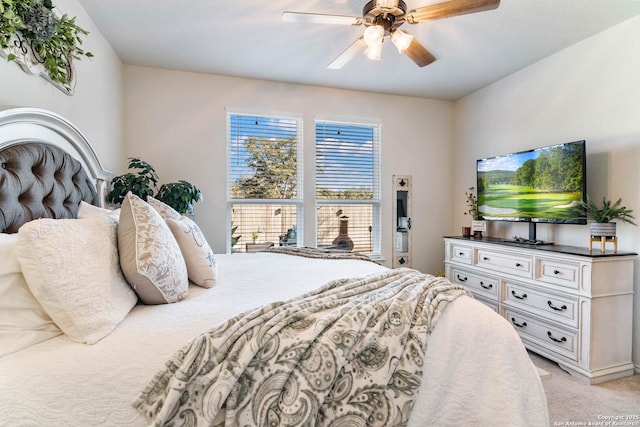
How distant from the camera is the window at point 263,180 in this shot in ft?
12.0

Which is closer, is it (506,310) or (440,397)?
(440,397)

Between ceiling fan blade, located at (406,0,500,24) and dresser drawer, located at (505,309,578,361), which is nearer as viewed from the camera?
ceiling fan blade, located at (406,0,500,24)

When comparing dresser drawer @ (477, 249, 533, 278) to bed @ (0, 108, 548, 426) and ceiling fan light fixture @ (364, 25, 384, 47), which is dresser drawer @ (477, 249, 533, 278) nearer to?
bed @ (0, 108, 548, 426)

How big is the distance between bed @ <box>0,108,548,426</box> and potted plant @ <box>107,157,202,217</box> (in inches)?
52.4

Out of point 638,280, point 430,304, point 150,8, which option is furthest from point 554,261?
point 150,8

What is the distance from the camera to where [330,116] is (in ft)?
12.8

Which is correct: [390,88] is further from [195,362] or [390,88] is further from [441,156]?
[195,362]

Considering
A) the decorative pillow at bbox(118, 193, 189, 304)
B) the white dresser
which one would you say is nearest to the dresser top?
the white dresser

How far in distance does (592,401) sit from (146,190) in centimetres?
361

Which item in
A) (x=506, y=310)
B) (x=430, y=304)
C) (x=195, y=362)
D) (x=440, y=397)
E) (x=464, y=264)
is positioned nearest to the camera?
(x=195, y=362)

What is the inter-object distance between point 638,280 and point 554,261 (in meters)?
0.57

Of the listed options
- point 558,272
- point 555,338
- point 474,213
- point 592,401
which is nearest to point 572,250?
point 558,272

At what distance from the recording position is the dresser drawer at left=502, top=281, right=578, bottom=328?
2.37 m

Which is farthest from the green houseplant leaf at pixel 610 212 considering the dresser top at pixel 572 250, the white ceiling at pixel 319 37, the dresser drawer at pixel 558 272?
the white ceiling at pixel 319 37
